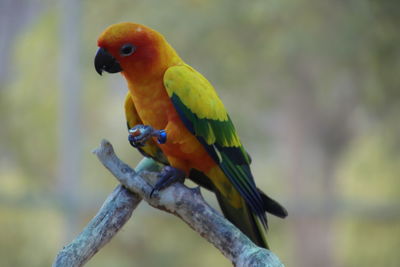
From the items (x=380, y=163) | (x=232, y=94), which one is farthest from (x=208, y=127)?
(x=380, y=163)

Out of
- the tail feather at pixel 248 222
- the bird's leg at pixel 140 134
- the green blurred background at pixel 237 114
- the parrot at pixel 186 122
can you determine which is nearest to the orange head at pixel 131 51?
the parrot at pixel 186 122

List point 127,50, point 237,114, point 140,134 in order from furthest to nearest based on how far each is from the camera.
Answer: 1. point 237,114
2. point 127,50
3. point 140,134

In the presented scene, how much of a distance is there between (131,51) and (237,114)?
2.08 meters

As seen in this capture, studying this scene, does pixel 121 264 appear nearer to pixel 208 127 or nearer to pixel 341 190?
pixel 341 190

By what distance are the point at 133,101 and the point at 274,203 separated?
1.15ft

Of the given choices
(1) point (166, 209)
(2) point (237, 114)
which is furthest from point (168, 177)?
(2) point (237, 114)

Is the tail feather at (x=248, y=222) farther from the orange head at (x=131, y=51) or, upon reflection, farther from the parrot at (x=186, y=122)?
the orange head at (x=131, y=51)

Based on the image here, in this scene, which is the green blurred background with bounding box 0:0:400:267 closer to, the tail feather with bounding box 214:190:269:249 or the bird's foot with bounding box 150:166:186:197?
the tail feather with bounding box 214:190:269:249

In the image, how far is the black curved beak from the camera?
1016 mm

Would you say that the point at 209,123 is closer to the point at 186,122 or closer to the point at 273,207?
the point at 186,122

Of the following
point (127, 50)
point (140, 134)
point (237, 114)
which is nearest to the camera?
point (140, 134)

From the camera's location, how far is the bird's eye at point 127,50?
103cm

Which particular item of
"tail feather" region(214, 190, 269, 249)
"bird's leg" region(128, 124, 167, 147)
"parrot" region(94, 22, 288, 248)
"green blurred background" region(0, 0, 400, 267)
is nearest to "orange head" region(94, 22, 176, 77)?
"parrot" region(94, 22, 288, 248)

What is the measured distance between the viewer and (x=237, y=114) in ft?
10.2
